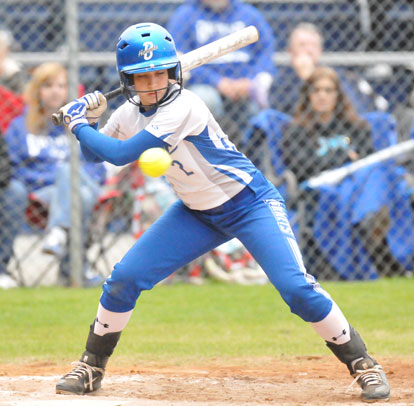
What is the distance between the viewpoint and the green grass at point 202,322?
5.30 metres

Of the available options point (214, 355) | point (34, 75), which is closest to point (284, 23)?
point (34, 75)

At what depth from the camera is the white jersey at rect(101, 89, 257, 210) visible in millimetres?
3941

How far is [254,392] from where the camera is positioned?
162 inches

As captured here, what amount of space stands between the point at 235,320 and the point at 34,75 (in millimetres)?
2707

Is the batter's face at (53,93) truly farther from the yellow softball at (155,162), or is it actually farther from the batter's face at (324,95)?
the yellow softball at (155,162)

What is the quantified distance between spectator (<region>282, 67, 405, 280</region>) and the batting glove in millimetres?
3658

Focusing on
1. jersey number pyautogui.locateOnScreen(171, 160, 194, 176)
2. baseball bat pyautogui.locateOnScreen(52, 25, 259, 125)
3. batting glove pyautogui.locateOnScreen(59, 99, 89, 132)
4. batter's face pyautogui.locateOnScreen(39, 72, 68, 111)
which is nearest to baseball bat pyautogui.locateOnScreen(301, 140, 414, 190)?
batter's face pyautogui.locateOnScreen(39, 72, 68, 111)

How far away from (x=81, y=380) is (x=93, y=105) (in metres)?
1.30

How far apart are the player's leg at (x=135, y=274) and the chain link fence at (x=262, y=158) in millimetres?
2993

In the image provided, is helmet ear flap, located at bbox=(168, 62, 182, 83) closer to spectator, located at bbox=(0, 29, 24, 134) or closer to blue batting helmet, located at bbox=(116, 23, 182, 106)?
blue batting helmet, located at bbox=(116, 23, 182, 106)

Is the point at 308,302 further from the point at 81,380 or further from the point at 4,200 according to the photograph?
the point at 4,200

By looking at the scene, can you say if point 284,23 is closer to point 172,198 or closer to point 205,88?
point 205,88

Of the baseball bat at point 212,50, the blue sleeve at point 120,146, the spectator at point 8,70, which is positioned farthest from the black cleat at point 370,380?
the spectator at point 8,70

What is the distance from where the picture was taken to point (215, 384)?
431 cm
